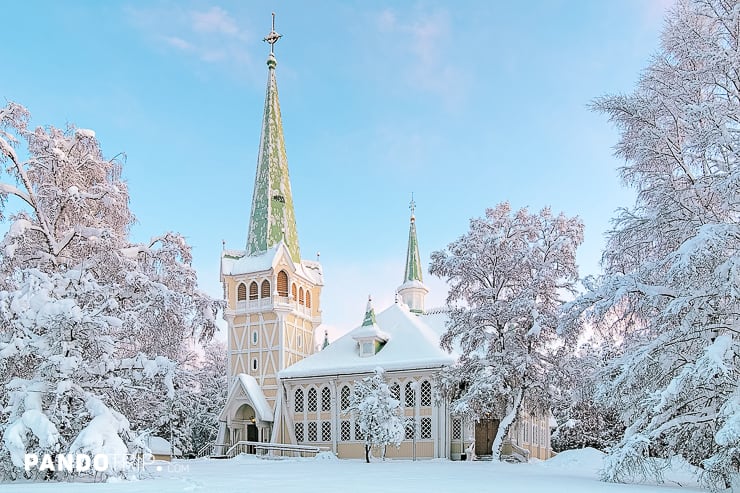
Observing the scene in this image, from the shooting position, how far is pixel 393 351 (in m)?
35.7

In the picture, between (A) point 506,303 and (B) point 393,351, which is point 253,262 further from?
(A) point 506,303

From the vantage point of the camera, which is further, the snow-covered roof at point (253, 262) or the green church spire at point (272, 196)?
the green church spire at point (272, 196)

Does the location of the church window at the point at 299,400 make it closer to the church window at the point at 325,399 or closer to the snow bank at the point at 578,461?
the church window at the point at 325,399

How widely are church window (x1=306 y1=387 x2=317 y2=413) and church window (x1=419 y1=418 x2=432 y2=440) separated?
6.24m

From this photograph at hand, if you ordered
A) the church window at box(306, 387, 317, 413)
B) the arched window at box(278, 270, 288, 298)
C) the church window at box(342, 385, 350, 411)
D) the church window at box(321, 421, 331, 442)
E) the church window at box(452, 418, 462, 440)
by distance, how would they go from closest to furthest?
the church window at box(452, 418, 462, 440) < the church window at box(342, 385, 350, 411) < the church window at box(321, 421, 331, 442) < the church window at box(306, 387, 317, 413) < the arched window at box(278, 270, 288, 298)

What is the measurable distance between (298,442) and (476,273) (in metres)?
16.3

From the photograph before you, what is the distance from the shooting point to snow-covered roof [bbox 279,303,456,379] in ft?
112

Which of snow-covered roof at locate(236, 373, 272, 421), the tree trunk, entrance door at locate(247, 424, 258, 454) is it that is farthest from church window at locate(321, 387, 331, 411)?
the tree trunk

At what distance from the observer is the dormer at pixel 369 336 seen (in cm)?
3619

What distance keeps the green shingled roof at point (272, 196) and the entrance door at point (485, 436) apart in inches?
619

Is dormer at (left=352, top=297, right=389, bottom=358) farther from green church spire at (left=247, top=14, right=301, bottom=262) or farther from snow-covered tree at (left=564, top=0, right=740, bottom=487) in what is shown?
snow-covered tree at (left=564, top=0, right=740, bottom=487)

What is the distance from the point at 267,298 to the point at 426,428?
13.0 meters

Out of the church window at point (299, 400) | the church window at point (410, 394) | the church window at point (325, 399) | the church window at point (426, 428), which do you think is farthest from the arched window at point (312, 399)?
Result: the church window at point (426, 428)

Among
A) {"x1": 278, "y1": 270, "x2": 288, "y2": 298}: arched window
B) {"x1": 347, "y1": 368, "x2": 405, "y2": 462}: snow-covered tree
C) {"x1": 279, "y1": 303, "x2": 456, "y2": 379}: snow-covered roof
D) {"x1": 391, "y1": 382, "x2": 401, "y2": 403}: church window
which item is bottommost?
{"x1": 347, "y1": 368, "x2": 405, "y2": 462}: snow-covered tree
